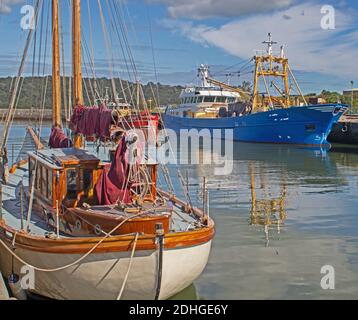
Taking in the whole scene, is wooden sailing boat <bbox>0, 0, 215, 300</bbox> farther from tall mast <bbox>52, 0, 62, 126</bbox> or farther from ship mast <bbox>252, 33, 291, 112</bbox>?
ship mast <bbox>252, 33, 291, 112</bbox>

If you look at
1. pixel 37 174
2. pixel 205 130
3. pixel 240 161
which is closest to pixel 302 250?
pixel 37 174

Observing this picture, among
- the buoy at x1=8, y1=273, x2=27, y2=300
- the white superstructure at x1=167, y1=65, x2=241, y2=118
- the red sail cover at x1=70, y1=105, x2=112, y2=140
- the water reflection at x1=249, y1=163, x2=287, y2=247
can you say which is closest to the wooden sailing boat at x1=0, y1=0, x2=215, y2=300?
the buoy at x1=8, y1=273, x2=27, y2=300

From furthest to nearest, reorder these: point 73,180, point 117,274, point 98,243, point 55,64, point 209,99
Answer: point 209,99 < point 55,64 < point 73,180 < point 117,274 < point 98,243

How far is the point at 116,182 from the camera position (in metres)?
10.2

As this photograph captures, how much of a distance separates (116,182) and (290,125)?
43.5 meters

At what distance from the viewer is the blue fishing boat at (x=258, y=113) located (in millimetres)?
50281

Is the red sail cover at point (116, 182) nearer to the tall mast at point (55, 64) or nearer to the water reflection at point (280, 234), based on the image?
the water reflection at point (280, 234)

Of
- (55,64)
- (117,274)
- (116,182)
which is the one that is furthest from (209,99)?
(117,274)

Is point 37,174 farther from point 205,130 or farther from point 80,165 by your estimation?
point 205,130

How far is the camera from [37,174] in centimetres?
1212

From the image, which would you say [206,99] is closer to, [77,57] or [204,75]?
[204,75]

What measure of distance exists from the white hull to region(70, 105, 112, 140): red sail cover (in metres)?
3.06

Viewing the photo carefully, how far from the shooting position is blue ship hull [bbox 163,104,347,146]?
162 feet

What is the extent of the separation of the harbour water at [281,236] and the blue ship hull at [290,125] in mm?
20096
